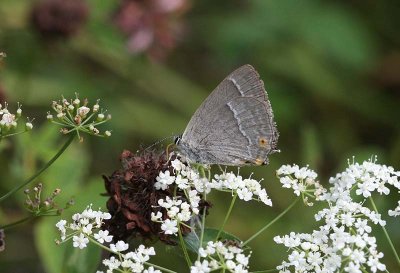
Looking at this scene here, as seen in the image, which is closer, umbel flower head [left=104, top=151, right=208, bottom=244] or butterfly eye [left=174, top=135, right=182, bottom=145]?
umbel flower head [left=104, top=151, right=208, bottom=244]

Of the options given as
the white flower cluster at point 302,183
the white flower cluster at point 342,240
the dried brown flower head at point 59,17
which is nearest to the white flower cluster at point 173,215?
the white flower cluster at point 342,240

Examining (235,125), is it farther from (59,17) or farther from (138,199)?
(59,17)

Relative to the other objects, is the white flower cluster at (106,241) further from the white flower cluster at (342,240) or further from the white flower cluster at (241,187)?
the white flower cluster at (342,240)

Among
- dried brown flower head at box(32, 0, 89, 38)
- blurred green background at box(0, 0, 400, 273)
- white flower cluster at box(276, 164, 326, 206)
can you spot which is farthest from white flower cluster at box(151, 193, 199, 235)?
dried brown flower head at box(32, 0, 89, 38)

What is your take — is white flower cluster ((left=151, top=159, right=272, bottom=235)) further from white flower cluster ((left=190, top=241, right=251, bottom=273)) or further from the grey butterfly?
the grey butterfly

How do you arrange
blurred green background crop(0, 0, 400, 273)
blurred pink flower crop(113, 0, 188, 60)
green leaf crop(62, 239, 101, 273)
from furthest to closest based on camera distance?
blurred pink flower crop(113, 0, 188, 60) → blurred green background crop(0, 0, 400, 273) → green leaf crop(62, 239, 101, 273)

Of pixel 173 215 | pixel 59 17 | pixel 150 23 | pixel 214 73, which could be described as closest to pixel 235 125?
pixel 173 215
